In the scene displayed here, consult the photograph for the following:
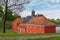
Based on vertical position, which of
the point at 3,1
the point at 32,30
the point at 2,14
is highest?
the point at 3,1

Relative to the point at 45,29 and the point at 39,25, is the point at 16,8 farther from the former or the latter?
the point at 39,25

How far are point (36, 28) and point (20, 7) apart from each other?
2952 cm

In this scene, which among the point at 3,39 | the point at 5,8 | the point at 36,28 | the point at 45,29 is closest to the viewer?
the point at 3,39

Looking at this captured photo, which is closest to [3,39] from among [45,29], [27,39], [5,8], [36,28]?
[27,39]

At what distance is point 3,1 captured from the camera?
2556cm

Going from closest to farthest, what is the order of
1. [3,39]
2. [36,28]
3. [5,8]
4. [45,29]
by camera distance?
[3,39] → [5,8] → [45,29] → [36,28]

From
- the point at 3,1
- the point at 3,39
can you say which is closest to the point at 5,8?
the point at 3,1

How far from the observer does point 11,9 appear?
26.4 m

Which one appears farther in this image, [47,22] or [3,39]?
[47,22]

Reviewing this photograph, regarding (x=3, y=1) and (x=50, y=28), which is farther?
(x=50, y=28)

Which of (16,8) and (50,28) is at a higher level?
(16,8)

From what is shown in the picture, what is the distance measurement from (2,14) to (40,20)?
32.1 m

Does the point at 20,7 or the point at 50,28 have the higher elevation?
the point at 20,7

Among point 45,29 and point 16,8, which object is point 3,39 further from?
point 45,29
